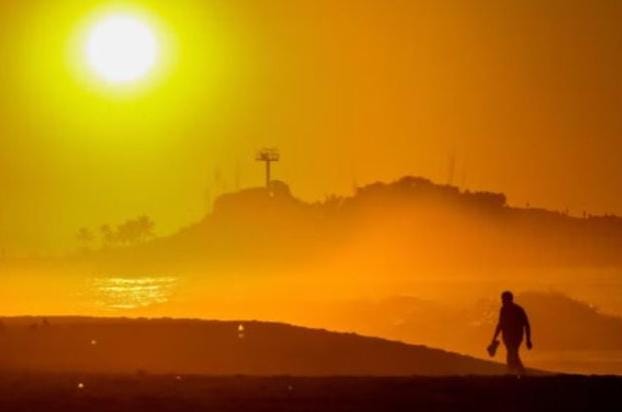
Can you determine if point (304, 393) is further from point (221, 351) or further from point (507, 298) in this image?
point (221, 351)

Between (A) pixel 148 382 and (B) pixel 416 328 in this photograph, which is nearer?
(A) pixel 148 382

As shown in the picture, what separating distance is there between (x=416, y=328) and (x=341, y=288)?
5172cm

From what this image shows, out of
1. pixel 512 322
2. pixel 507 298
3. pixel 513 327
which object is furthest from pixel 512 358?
pixel 507 298

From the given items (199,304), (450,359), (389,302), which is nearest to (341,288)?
(389,302)

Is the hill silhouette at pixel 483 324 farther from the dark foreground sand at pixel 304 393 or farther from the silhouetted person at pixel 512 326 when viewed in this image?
the dark foreground sand at pixel 304 393

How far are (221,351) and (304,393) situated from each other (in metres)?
17.6

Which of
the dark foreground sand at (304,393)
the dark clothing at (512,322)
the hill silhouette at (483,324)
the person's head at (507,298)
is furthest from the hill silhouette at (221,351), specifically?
the hill silhouette at (483,324)

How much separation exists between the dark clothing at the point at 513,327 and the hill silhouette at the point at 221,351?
6.86 m

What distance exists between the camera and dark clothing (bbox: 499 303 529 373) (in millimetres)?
36688

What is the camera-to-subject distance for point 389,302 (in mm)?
158250

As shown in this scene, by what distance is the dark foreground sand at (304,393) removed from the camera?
25516 mm

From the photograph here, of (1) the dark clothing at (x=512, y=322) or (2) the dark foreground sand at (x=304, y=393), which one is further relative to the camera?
(1) the dark clothing at (x=512, y=322)

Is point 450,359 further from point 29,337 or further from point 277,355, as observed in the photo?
point 29,337

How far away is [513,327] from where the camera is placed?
36.8 meters
